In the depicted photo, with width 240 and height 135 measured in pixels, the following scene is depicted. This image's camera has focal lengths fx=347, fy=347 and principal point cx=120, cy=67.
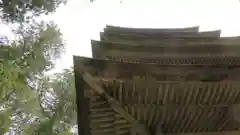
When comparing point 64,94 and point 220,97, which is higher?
point 220,97

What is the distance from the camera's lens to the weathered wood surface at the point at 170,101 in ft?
10.3

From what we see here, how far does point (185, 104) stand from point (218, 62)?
538mm

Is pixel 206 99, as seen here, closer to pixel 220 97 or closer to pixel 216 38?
pixel 220 97

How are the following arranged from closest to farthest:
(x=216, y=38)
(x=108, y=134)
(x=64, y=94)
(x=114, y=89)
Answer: (x=114, y=89), (x=108, y=134), (x=216, y=38), (x=64, y=94)

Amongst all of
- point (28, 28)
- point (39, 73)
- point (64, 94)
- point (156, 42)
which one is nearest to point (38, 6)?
point (28, 28)

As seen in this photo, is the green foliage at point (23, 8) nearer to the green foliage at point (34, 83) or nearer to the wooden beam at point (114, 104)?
the green foliage at point (34, 83)

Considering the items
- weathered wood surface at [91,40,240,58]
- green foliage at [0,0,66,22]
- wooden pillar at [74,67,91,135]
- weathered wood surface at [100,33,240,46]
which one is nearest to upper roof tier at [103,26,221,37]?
weathered wood surface at [100,33,240,46]

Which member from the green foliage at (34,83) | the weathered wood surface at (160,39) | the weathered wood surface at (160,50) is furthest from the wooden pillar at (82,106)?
the green foliage at (34,83)

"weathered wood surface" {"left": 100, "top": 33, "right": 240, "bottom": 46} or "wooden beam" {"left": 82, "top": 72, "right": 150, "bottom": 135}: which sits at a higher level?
"weathered wood surface" {"left": 100, "top": 33, "right": 240, "bottom": 46}

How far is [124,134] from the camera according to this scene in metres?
3.50

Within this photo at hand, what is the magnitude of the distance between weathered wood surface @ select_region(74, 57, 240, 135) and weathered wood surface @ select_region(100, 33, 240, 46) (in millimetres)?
693

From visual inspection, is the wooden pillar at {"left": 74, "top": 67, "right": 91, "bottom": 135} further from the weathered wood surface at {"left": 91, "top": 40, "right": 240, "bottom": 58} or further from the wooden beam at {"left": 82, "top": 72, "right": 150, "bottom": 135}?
the weathered wood surface at {"left": 91, "top": 40, "right": 240, "bottom": 58}

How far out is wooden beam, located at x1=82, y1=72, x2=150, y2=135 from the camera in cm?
309

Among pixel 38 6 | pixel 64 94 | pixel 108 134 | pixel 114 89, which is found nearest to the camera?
pixel 114 89
